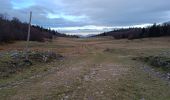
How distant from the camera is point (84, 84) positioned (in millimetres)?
15977

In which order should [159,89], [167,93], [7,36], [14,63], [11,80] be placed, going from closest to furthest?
[167,93]
[159,89]
[11,80]
[14,63]
[7,36]

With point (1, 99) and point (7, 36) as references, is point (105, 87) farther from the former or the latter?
point (7, 36)

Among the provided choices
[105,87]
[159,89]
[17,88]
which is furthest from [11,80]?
[159,89]

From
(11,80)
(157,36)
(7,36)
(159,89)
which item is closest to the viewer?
(159,89)


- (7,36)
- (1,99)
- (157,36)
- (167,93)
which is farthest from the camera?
(157,36)

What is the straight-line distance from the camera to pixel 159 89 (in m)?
15.6

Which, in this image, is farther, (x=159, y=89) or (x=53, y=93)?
(x=159, y=89)

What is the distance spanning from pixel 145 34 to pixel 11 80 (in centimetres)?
10511

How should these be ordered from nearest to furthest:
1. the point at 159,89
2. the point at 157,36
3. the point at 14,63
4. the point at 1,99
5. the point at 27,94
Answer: the point at 1,99 < the point at 27,94 < the point at 159,89 < the point at 14,63 < the point at 157,36

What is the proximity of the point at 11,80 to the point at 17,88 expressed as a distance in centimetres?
368

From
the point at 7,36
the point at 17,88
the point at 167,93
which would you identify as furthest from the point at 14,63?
the point at 7,36

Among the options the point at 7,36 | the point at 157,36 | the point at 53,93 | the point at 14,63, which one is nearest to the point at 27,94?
the point at 53,93

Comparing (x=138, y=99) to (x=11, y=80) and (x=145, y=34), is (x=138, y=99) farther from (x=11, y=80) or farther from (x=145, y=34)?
(x=145, y=34)

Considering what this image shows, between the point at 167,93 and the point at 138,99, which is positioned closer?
the point at 138,99
